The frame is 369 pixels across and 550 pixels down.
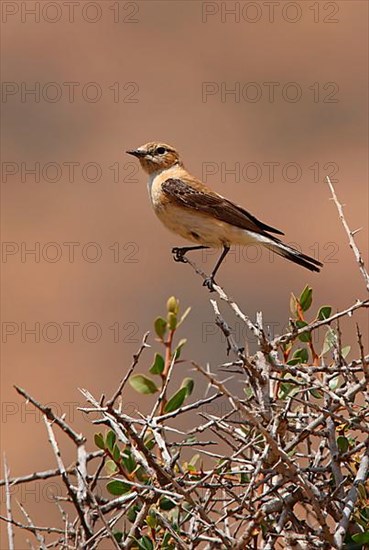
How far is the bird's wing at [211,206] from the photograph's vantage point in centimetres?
602

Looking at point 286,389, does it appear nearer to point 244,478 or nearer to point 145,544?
point 244,478

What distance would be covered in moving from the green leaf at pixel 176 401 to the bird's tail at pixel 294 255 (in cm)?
186

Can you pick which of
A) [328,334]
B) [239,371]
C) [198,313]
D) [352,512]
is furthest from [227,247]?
[198,313]

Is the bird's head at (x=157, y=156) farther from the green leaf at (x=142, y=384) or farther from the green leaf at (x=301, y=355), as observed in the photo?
the green leaf at (x=301, y=355)

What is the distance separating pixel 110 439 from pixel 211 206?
3036mm

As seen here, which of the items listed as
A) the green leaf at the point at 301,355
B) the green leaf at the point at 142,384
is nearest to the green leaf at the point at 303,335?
the green leaf at the point at 301,355

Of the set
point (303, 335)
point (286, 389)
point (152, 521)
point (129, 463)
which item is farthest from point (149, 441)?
point (303, 335)

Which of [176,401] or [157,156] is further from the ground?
[157,156]

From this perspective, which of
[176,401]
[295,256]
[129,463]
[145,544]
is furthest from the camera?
[295,256]

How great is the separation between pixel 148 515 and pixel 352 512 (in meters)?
0.63

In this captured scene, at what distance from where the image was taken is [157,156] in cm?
661

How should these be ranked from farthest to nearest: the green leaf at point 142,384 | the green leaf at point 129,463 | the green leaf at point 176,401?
the green leaf at point 142,384 < the green leaf at point 176,401 < the green leaf at point 129,463

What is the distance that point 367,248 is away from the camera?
1435 centimetres

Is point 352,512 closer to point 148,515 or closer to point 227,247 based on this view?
point 148,515
